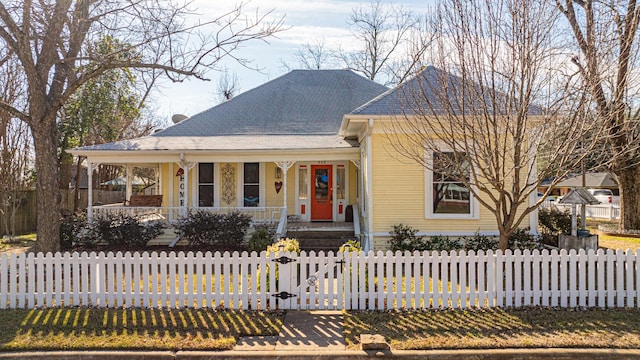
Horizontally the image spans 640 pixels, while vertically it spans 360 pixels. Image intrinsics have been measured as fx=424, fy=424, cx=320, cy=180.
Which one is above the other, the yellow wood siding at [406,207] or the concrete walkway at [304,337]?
the yellow wood siding at [406,207]

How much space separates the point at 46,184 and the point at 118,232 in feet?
9.42

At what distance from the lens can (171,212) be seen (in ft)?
47.4

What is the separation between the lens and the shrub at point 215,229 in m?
12.6

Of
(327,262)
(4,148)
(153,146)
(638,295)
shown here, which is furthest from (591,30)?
(4,148)

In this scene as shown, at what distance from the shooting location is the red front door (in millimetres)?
16078

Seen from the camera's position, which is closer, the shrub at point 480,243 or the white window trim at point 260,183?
the shrub at point 480,243

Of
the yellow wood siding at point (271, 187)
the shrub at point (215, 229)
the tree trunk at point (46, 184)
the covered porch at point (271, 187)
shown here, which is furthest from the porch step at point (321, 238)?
the tree trunk at point (46, 184)

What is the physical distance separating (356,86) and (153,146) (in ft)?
31.9

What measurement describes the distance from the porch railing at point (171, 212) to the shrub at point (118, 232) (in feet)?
2.46

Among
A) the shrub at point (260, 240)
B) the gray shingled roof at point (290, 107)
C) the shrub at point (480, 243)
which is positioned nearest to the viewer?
the shrub at point (480, 243)

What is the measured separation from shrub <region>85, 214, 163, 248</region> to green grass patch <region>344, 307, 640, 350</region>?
860cm

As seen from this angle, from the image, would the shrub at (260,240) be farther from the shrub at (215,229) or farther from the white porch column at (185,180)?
the white porch column at (185,180)

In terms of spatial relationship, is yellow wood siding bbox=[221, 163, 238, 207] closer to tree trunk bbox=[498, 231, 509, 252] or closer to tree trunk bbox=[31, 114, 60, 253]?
tree trunk bbox=[31, 114, 60, 253]

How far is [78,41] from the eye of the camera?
11.6m
